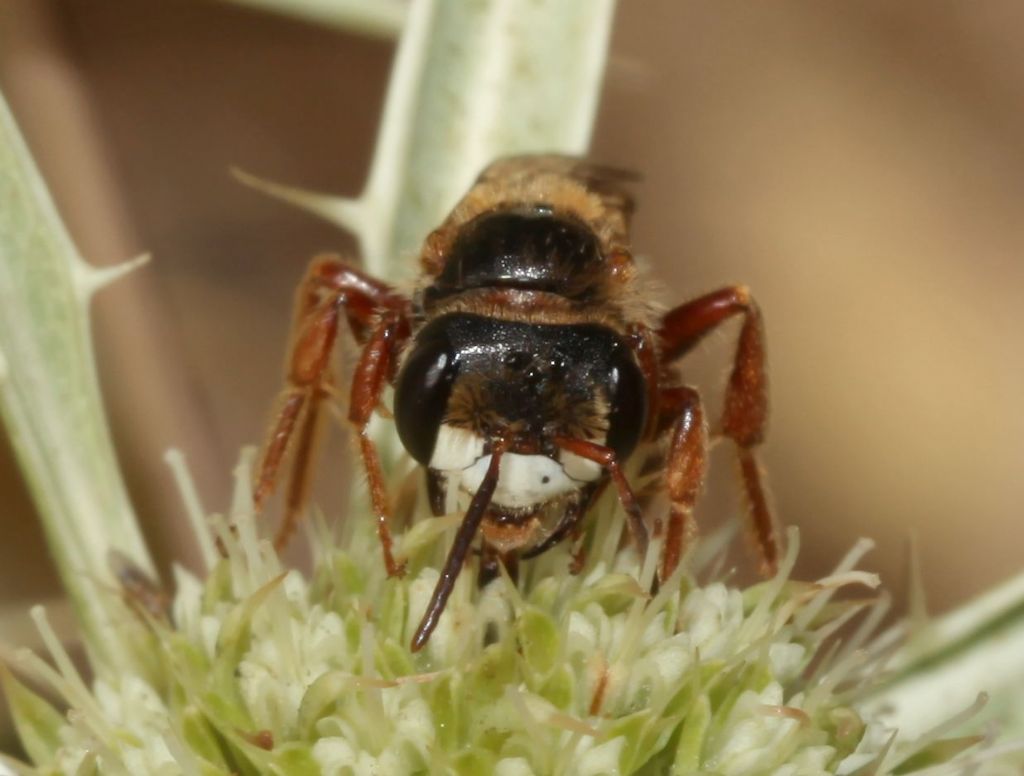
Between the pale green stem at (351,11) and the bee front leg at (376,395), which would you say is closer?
the bee front leg at (376,395)

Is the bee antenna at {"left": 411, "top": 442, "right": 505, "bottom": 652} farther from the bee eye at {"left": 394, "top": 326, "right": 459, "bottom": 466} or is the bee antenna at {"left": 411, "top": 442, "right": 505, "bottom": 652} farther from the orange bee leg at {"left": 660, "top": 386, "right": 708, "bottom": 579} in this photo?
the orange bee leg at {"left": 660, "top": 386, "right": 708, "bottom": 579}

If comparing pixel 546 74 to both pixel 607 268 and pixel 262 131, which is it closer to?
pixel 607 268

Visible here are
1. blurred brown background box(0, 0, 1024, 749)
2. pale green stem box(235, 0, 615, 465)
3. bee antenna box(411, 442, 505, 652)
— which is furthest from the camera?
blurred brown background box(0, 0, 1024, 749)

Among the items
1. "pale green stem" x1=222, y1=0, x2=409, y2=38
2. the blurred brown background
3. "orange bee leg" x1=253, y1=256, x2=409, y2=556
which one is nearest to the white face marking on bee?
"orange bee leg" x1=253, y1=256, x2=409, y2=556

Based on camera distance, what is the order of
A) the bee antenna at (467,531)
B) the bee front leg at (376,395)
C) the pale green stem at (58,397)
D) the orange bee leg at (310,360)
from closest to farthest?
the bee antenna at (467,531) → the bee front leg at (376,395) → the orange bee leg at (310,360) → the pale green stem at (58,397)

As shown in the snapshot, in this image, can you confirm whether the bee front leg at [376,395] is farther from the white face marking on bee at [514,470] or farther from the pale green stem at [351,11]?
the pale green stem at [351,11]

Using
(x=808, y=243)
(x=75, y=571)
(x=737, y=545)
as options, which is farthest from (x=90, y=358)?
(x=808, y=243)

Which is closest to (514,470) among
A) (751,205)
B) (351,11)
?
(351,11)

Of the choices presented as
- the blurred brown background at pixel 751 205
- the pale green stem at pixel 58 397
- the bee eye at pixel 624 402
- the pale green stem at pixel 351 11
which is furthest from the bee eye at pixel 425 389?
the blurred brown background at pixel 751 205

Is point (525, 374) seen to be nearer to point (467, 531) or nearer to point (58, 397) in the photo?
point (467, 531)
